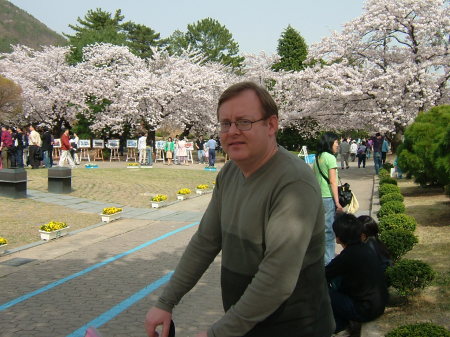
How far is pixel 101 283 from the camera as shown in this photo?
21.6ft

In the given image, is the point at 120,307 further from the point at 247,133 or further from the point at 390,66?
the point at 390,66

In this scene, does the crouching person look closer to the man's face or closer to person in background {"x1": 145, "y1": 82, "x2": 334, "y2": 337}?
person in background {"x1": 145, "y1": 82, "x2": 334, "y2": 337}

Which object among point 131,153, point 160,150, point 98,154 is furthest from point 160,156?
point 98,154

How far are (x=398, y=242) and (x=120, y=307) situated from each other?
3425 millimetres

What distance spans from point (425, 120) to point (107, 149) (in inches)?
1037

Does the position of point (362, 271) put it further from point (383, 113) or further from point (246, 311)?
point (383, 113)

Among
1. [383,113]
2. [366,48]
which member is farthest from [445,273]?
[366,48]

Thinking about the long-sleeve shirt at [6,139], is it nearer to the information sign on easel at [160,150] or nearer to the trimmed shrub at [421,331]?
the information sign on easel at [160,150]

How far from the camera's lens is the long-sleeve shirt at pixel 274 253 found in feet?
6.07

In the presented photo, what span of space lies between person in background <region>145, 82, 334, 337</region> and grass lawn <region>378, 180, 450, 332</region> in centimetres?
281

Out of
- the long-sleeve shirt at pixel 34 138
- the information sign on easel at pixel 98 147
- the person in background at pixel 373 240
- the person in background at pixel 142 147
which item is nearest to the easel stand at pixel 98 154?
the information sign on easel at pixel 98 147

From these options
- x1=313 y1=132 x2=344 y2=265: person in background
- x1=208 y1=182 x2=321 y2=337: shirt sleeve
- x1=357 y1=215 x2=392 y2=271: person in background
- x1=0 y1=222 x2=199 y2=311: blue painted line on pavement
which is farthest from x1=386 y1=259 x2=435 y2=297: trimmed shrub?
x1=0 y1=222 x2=199 y2=311: blue painted line on pavement

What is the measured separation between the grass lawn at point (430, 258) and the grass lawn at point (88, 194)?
669cm

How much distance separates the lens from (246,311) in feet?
6.10
